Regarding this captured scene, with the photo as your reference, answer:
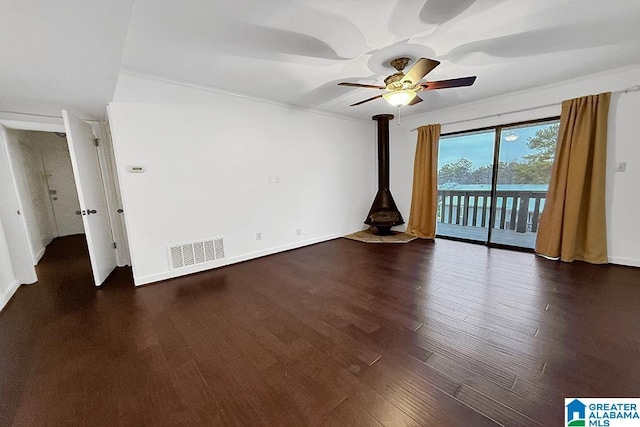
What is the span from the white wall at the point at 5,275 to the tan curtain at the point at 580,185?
6548 mm

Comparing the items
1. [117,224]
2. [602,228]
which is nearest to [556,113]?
[602,228]

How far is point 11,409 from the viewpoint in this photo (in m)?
1.29

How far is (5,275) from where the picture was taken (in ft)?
8.50

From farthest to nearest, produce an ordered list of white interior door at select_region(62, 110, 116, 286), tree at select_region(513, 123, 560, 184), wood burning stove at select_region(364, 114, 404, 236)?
wood burning stove at select_region(364, 114, 404, 236), tree at select_region(513, 123, 560, 184), white interior door at select_region(62, 110, 116, 286)

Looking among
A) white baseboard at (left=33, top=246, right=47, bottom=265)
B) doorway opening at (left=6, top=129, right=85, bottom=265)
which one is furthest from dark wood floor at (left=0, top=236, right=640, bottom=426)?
doorway opening at (left=6, top=129, right=85, bottom=265)

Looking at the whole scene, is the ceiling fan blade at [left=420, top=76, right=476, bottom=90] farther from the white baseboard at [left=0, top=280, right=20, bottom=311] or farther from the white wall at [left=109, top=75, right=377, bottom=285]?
the white baseboard at [left=0, top=280, right=20, bottom=311]

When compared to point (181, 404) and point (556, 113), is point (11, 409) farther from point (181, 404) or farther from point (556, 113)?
point (556, 113)

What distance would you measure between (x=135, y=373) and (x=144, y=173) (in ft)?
6.90

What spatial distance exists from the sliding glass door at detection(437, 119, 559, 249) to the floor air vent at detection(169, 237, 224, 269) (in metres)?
4.13

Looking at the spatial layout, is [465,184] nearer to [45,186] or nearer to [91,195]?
[91,195]

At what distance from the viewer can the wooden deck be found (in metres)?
3.96

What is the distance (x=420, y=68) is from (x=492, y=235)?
344 cm

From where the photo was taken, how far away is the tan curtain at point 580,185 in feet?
9.80

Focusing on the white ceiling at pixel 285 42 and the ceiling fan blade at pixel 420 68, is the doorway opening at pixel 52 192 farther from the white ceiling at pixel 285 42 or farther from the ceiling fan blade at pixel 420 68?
the ceiling fan blade at pixel 420 68
